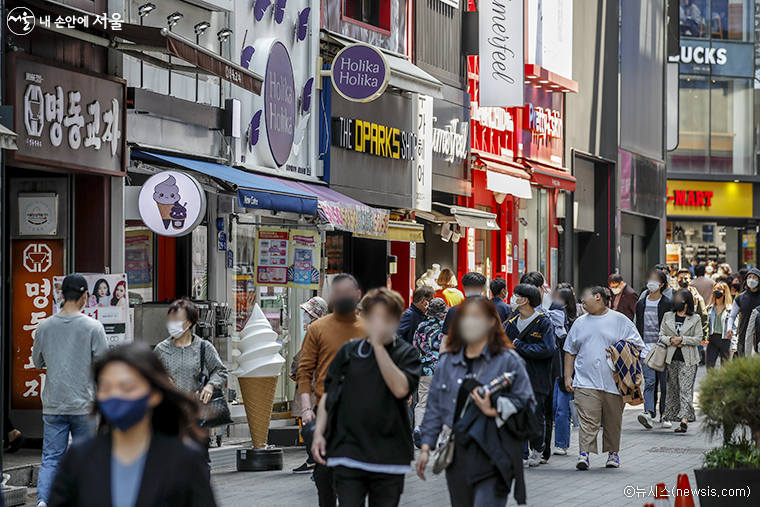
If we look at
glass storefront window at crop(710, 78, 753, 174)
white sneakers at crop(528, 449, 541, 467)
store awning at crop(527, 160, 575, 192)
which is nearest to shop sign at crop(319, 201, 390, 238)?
white sneakers at crop(528, 449, 541, 467)

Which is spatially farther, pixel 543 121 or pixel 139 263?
pixel 543 121

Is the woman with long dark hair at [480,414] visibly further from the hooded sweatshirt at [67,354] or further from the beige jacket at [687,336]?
the beige jacket at [687,336]

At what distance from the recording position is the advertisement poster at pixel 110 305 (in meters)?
11.1

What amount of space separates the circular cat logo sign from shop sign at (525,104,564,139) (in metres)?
15.5

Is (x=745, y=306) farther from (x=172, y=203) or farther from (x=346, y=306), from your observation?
(x=346, y=306)

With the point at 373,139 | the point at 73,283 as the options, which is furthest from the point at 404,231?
the point at 73,283

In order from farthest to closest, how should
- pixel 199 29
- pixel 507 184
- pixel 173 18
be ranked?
pixel 507 184
pixel 199 29
pixel 173 18

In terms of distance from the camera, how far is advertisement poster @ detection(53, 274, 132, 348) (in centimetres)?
1113

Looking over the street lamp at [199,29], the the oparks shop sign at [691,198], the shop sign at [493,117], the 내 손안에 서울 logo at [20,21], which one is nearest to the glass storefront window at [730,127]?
the the oparks shop sign at [691,198]

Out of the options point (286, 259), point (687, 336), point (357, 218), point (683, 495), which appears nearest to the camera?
point (683, 495)

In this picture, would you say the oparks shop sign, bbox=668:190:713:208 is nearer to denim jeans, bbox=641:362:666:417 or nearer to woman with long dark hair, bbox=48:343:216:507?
denim jeans, bbox=641:362:666:417

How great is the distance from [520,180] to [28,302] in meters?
14.6

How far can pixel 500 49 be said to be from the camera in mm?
23656

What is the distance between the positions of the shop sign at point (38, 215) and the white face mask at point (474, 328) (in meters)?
6.82
